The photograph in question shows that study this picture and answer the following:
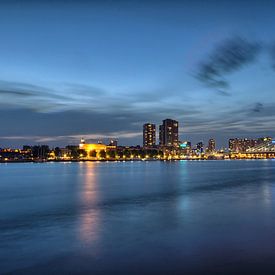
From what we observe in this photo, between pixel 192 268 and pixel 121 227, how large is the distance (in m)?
7.17

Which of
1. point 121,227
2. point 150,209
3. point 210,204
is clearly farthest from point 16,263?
point 210,204

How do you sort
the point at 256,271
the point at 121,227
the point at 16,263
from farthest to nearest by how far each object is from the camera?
1. the point at 121,227
2. the point at 16,263
3. the point at 256,271

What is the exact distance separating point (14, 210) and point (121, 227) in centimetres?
1022

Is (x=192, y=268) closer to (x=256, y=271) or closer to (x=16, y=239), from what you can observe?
(x=256, y=271)

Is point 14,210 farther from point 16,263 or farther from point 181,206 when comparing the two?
point 16,263

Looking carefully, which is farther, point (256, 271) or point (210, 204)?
point (210, 204)

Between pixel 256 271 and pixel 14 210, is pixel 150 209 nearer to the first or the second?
pixel 14 210

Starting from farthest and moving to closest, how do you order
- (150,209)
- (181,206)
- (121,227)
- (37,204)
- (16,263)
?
1. (37,204)
2. (181,206)
3. (150,209)
4. (121,227)
5. (16,263)

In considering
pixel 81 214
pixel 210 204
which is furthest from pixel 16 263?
pixel 210 204

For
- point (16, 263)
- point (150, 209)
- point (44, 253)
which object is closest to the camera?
A: point (16, 263)

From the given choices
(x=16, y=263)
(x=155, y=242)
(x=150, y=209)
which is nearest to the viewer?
(x=16, y=263)

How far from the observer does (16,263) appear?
38.5ft

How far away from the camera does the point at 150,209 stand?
24.6 metres

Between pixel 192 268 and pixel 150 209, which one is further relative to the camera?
pixel 150 209
